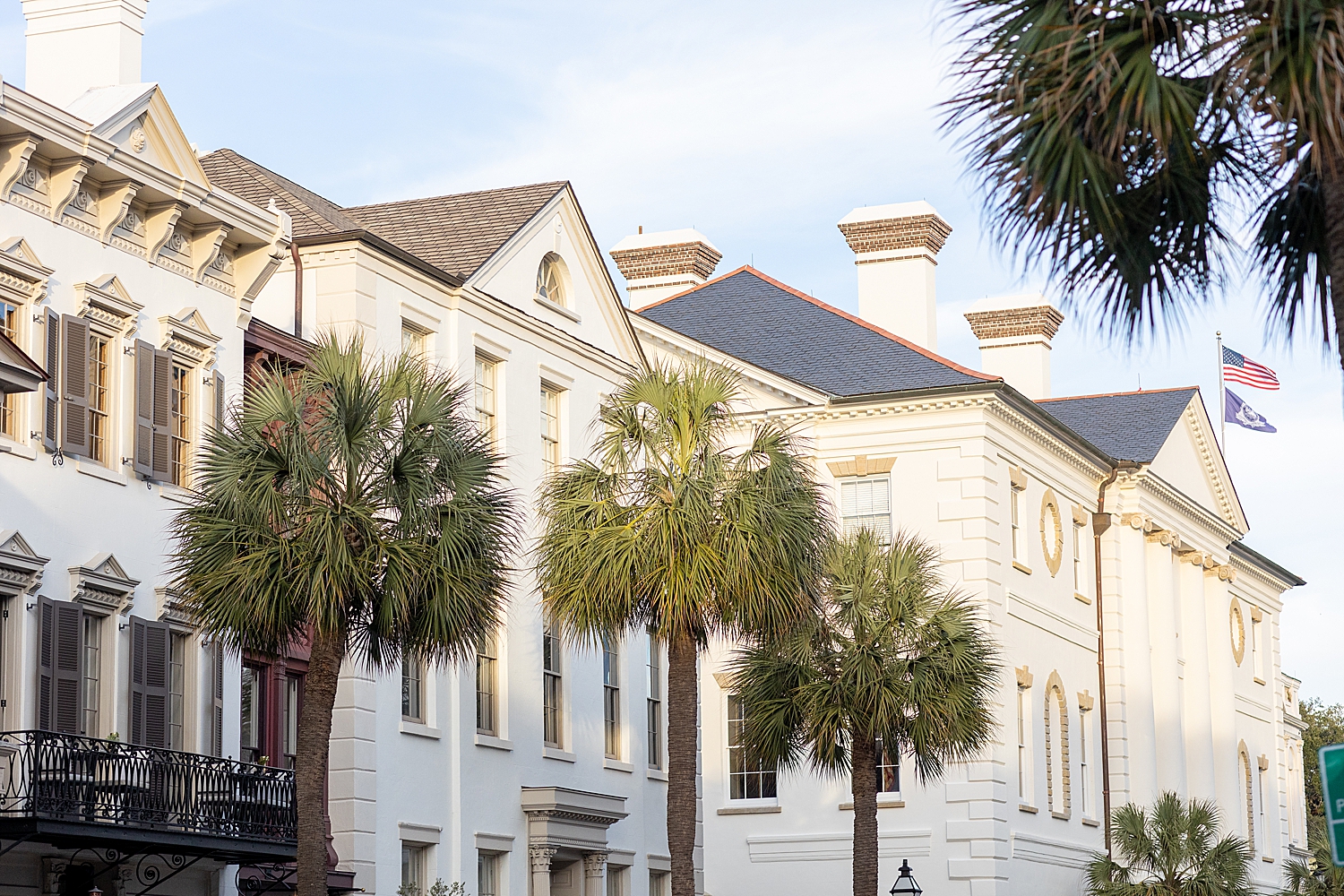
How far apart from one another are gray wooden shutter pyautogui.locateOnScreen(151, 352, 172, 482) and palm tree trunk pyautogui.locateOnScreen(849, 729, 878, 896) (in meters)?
10.8

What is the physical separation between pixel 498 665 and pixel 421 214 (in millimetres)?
7735

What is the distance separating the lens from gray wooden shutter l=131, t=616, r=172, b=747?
937 inches

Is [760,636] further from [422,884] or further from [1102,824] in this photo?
[1102,824]

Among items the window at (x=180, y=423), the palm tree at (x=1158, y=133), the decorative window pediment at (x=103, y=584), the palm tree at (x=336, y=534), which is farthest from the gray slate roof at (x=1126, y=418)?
the palm tree at (x=1158, y=133)

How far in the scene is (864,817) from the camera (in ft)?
98.5

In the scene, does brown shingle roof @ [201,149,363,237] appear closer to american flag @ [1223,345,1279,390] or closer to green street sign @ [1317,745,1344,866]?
green street sign @ [1317,745,1344,866]

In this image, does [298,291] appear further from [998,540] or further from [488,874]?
[998,540]

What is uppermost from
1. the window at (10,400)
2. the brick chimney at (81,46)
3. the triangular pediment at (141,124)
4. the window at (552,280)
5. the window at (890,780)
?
the brick chimney at (81,46)

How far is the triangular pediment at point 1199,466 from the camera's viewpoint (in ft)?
176

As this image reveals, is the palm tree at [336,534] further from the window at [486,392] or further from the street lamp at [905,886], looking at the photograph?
the street lamp at [905,886]

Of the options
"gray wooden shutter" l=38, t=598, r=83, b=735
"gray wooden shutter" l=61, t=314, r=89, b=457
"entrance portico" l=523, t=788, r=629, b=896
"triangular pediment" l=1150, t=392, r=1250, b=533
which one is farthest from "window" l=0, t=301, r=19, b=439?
"triangular pediment" l=1150, t=392, r=1250, b=533

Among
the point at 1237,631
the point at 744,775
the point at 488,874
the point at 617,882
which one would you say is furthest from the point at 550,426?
the point at 1237,631

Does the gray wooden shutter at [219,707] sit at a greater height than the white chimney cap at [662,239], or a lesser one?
lesser

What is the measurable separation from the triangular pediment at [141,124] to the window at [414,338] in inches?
203
